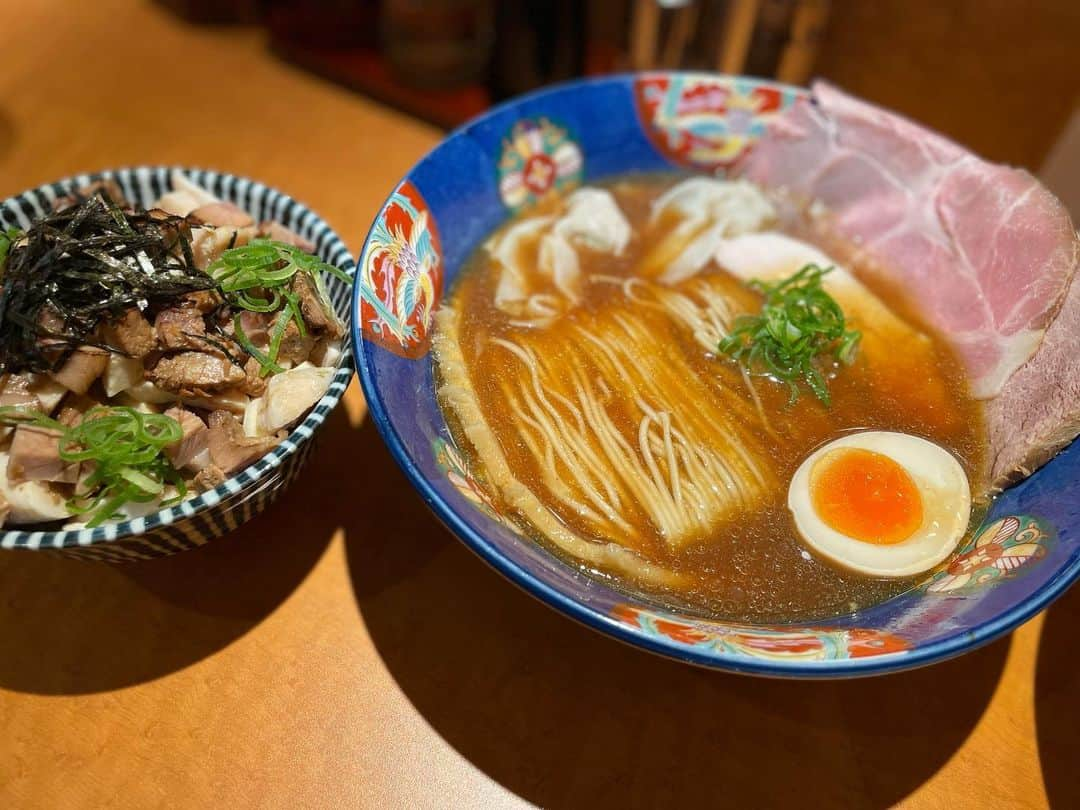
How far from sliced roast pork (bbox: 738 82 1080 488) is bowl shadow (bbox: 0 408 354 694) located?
1566 millimetres

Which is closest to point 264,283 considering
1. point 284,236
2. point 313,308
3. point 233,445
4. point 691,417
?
point 313,308

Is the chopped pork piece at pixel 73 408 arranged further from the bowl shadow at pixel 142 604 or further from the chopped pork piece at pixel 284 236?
the chopped pork piece at pixel 284 236

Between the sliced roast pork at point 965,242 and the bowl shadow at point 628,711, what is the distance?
1.78 feet

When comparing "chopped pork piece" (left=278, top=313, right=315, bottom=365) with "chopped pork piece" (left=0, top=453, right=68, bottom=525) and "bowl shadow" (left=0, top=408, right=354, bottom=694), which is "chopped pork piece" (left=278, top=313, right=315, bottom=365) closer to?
"bowl shadow" (left=0, top=408, right=354, bottom=694)

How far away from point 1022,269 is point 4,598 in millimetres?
2426

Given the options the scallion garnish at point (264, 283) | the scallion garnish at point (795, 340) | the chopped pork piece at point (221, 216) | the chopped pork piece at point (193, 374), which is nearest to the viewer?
the chopped pork piece at point (193, 374)

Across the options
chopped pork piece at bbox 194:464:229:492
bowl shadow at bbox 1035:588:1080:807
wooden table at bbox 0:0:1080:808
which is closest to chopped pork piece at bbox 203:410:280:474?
chopped pork piece at bbox 194:464:229:492

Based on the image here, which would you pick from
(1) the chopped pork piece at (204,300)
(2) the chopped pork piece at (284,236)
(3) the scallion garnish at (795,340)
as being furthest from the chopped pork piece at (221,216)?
(3) the scallion garnish at (795,340)

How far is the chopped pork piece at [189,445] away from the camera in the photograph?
4.34 feet

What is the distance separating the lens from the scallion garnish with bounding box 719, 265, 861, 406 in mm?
1793

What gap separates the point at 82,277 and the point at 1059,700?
2110 mm

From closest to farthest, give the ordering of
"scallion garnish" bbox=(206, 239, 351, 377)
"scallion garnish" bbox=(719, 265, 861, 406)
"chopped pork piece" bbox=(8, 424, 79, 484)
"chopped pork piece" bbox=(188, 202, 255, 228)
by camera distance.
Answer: "chopped pork piece" bbox=(8, 424, 79, 484) < "scallion garnish" bbox=(206, 239, 351, 377) < "chopped pork piece" bbox=(188, 202, 255, 228) < "scallion garnish" bbox=(719, 265, 861, 406)

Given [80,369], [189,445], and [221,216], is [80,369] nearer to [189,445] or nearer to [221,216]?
[189,445]

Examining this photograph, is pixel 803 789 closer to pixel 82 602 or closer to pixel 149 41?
pixel 82 602
